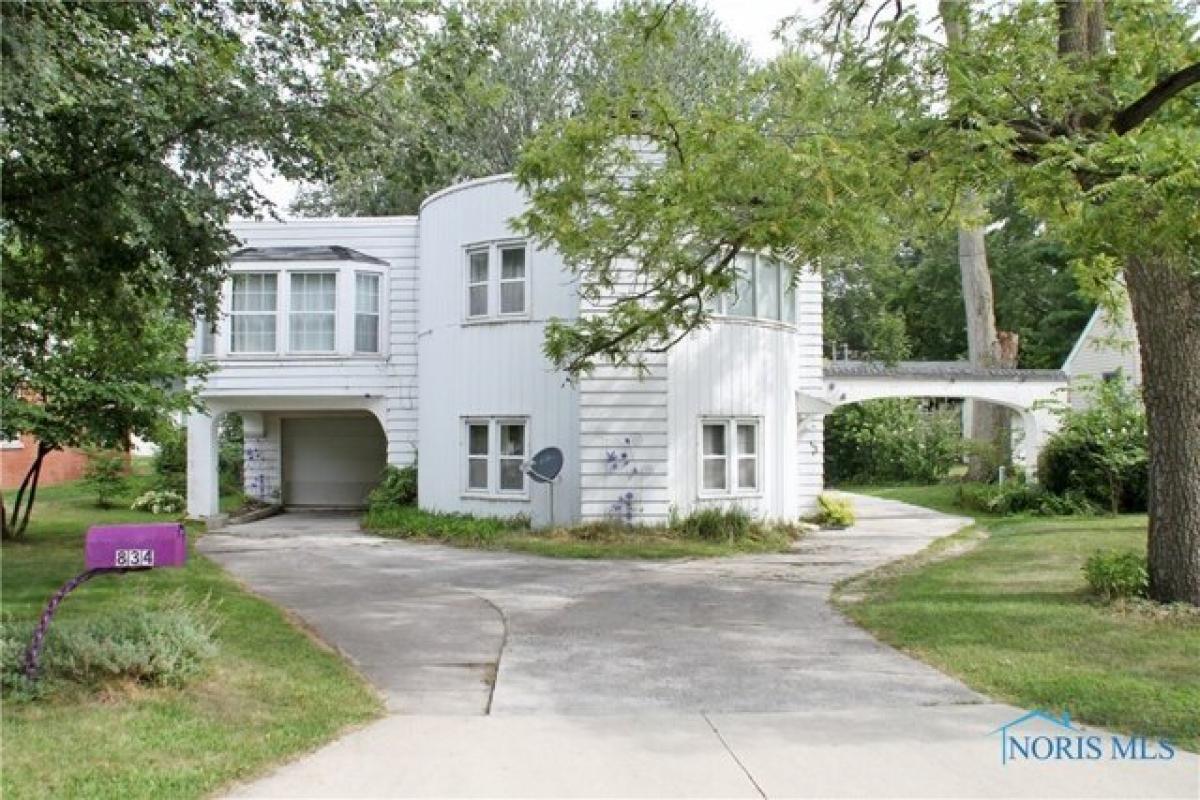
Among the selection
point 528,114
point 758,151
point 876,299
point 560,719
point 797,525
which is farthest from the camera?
point 876,299

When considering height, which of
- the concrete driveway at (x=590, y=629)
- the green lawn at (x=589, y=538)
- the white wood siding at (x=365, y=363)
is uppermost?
the white wood siding at (x=365, y=363)

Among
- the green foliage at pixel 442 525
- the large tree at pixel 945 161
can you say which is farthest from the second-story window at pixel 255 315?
the large tree at pixel 945 161

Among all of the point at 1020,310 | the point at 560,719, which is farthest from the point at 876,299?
the point at 560,719

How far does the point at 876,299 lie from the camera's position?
5038cm

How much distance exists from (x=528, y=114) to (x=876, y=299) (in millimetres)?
23530

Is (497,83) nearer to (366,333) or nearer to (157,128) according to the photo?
(157,128)

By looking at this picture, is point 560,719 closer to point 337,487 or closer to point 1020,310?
point 337,487

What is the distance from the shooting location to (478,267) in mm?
16656

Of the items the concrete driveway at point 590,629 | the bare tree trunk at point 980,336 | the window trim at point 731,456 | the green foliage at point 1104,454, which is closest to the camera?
the concrete driveway at point 590,629

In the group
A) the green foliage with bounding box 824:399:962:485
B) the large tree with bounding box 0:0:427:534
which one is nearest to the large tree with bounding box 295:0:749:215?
the large tree with bounding box 0:0:427:534

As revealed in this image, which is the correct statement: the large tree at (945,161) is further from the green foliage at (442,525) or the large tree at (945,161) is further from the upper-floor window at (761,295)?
the green foliage at (442,525)

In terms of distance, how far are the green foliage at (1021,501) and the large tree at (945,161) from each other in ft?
34.1

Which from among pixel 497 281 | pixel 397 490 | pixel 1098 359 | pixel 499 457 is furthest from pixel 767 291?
pixel 1098 359

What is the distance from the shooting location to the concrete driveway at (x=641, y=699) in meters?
4.64
